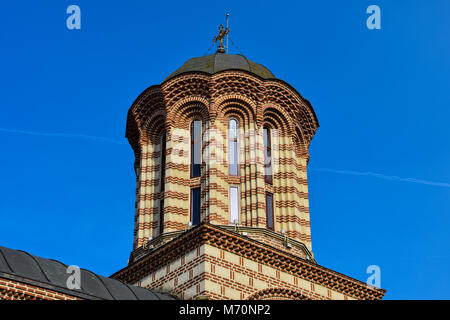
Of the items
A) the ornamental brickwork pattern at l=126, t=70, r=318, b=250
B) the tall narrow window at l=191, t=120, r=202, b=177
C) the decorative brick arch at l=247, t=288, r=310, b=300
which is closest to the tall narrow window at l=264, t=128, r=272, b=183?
the ornamental brickwork pattern at l=126, t=70, r=318, b=250

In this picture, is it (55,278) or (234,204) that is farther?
(234,204)

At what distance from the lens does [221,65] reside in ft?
83.8

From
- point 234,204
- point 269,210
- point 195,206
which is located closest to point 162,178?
point 195,206

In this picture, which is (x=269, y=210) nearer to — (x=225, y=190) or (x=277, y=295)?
(x=225, y=190)

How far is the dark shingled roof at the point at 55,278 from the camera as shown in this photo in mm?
17062

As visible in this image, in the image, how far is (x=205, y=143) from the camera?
23891 millimetres

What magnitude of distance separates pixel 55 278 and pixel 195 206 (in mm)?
6465

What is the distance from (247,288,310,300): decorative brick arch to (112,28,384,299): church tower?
3 centimetres

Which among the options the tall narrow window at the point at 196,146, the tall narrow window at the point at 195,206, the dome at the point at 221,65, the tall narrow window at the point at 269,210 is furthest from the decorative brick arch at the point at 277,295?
the dome at the point at 221,65

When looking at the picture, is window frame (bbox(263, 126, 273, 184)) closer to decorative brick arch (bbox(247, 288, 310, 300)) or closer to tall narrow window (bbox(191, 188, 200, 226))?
tall narrow window (bbox(191, 188, 200, 226))

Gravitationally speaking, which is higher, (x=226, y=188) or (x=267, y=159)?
(x=267, y=159)

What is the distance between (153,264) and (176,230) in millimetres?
1324

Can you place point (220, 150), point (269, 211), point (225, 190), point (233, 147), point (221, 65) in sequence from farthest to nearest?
1. point (221, 65)
2. point (233, 147)
3. point (220, 150)
4. point (269, 211)
5. point (225, 190)
